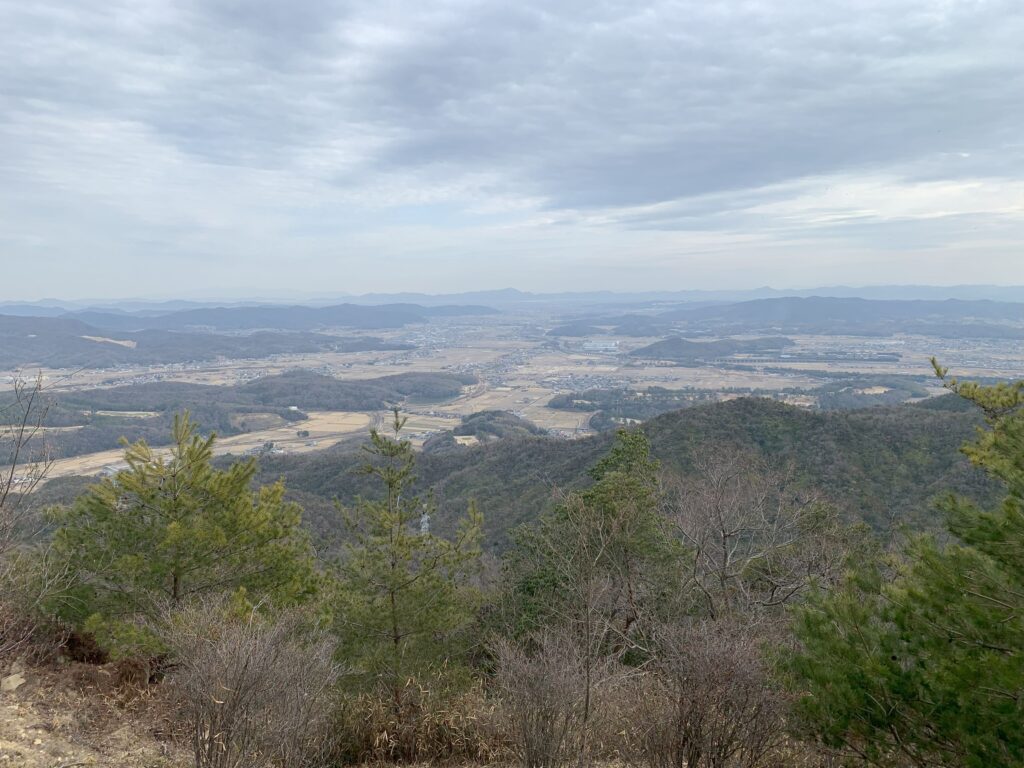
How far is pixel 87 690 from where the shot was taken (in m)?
8.62

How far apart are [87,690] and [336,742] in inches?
155

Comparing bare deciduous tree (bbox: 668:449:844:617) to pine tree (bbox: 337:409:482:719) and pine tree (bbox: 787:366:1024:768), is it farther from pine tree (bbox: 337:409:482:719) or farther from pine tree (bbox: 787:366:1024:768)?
pine tree (bbox: 787:366:1024:768)

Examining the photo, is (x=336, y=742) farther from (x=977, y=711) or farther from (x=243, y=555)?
(x=977, y=711)

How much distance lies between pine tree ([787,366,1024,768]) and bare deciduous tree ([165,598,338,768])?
4.41m

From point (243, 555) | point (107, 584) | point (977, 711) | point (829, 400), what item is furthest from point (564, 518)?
point (829, 400)

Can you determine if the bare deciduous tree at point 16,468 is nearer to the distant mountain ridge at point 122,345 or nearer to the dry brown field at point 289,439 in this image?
the dry brown field at point 289,439

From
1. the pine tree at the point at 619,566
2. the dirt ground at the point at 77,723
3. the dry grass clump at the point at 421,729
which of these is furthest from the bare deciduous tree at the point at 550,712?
the pine tree at the point at 619,566

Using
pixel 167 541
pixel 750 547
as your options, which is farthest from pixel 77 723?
pixel 750 547

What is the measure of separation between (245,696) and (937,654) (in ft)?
17.6

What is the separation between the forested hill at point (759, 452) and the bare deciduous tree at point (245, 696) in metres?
19.3

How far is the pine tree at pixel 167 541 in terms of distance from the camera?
31.0ft

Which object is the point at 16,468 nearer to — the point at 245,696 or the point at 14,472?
the point at 14,472

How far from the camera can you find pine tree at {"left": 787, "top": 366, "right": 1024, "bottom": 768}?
4273 millimetres

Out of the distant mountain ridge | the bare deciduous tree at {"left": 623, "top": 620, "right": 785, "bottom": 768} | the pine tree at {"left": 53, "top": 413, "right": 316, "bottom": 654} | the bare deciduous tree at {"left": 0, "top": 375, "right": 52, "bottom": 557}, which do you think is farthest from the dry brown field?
the distant mountain ridge
